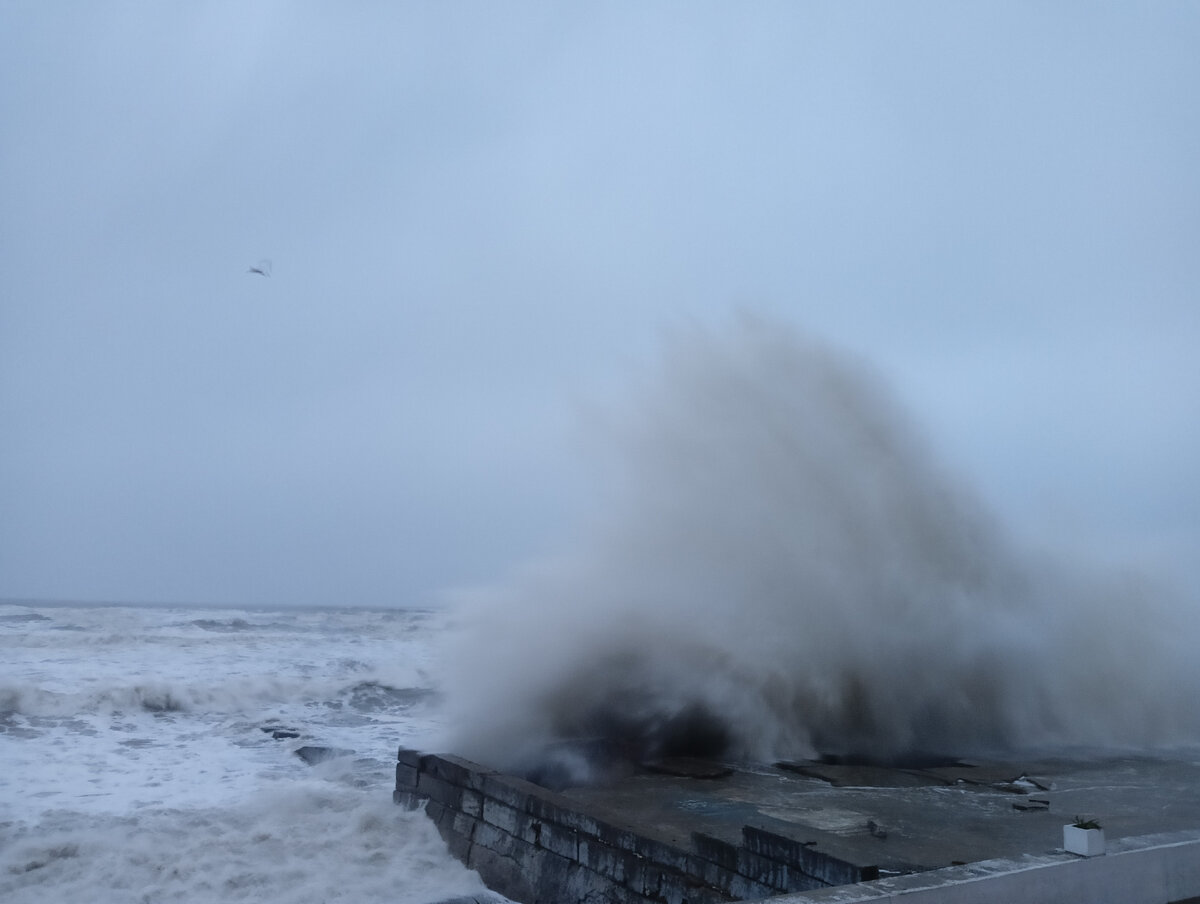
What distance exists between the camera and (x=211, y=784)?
12219mm

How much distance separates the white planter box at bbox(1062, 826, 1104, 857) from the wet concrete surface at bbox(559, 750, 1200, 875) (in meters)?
1.39

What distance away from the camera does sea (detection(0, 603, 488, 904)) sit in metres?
8.55

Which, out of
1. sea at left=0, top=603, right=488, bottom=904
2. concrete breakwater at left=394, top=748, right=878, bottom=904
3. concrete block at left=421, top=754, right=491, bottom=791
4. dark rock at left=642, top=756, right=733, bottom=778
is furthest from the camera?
dark rock at left=642, top=756, right=733, bottom=778

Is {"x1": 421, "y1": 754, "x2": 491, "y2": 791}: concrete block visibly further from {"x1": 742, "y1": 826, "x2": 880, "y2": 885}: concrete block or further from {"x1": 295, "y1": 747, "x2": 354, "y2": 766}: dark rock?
{"x1": 295, "y1": 747, "x2": 354, "y2": 766}: dark rock

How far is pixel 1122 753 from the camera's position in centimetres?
1225

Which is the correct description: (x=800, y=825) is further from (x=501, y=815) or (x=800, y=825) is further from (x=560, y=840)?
(x=501, y=815)

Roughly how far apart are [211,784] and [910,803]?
28.7ft

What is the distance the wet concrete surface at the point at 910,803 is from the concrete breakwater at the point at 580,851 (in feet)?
0.47

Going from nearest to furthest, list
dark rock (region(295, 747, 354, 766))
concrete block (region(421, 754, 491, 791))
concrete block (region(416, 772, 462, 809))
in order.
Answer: concrete block (region(421, 754, 491, 791)) < concrete block (region(416, 772, 462, 809)) < dark rock (region(295, 747, 354, 766))

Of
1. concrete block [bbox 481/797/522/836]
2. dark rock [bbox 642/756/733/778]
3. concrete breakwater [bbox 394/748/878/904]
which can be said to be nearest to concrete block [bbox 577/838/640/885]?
concrete breakwater [bbox 394/748/878/904]

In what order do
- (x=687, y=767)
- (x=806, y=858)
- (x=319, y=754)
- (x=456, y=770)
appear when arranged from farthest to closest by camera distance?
(x=319, y=754)
(x=687, y=767)
(x=456, y=770)
(x=806, y=858)

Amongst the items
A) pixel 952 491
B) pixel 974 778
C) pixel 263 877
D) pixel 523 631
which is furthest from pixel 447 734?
pixel 952 491

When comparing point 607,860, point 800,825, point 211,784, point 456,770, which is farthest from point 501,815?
point 211,784

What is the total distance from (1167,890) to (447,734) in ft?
27.8
